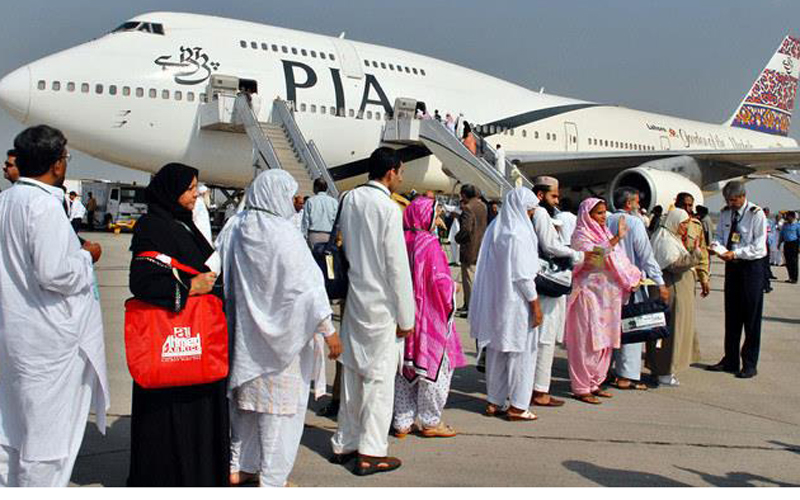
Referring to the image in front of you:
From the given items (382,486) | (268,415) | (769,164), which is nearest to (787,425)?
(382,486)

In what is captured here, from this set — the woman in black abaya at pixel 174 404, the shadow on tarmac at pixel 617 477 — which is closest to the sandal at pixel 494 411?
the shadow on tarmac at pixel 617 477

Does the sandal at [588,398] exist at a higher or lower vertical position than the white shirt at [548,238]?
lower

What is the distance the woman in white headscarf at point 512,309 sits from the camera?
478cm

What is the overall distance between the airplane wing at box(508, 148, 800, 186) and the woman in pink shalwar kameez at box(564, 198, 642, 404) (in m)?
12.8

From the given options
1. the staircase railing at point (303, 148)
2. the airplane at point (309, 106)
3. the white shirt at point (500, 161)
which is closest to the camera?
the airplane at point (309, 106)

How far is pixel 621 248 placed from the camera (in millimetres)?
5766

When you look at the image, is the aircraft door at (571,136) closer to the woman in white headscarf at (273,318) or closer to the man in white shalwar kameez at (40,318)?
the woman in white headscarf at (273,318)

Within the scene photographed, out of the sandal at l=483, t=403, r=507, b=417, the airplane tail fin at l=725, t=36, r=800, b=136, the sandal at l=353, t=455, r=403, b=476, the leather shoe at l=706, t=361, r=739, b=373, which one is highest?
the airplane tail fin at l=725, t=36, r=800, b=136

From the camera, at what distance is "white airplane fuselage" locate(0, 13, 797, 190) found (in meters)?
13.2

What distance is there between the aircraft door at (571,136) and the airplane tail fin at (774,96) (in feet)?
46.2

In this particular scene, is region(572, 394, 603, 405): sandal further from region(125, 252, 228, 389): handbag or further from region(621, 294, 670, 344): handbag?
region(125, 252, 228, 389): handbag

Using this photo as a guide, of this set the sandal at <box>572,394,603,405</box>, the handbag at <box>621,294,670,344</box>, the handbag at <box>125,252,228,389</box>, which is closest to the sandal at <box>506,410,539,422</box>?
the sandal at <box>572,394,603,405</box>

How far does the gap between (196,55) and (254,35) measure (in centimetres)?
153
